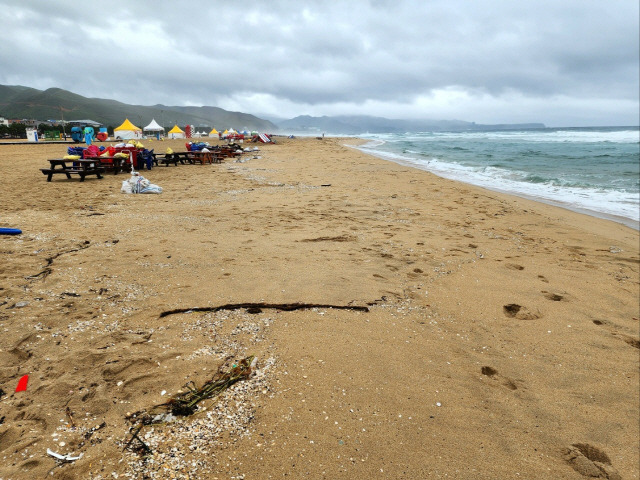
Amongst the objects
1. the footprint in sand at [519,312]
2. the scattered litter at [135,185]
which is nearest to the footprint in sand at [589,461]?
the footprint in sand at [519,312]

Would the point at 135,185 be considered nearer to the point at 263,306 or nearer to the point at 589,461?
the point at 263,306

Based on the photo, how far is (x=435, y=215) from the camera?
22.9 ft

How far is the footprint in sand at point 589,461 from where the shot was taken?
1876 mm

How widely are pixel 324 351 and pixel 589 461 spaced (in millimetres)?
1692

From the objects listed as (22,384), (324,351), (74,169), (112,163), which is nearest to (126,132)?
(112,163)

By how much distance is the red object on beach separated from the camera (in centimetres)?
215

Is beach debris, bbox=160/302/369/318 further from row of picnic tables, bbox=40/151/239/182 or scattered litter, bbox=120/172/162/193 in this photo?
row of picnic tables, bbox=40/151/239/182

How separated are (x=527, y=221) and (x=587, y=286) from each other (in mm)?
3172

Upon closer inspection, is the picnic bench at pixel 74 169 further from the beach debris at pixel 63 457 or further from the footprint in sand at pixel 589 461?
the footprint in sand at pixel 589 461

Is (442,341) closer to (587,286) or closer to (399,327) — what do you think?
(399,327)

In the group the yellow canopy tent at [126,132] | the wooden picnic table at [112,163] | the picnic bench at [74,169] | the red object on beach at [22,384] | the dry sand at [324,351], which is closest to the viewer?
the dry sand at [324,351]

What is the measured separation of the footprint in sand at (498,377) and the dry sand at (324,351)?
0.04 ft

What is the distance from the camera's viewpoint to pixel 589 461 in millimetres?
1943

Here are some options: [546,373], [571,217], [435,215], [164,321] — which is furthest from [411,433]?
[571,217]
